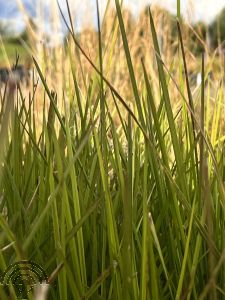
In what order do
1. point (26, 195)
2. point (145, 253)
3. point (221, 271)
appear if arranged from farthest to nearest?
point (26, 195) → point (221, 271) → point (145, 253)

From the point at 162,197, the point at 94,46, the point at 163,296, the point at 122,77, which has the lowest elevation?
the point at 163,296

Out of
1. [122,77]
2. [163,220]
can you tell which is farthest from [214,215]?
[122,77]

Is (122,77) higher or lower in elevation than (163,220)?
higher

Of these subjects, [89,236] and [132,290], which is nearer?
[132,290]

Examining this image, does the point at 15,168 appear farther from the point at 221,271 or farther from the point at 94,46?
the point at 94,46

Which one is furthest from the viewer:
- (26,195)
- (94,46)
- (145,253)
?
(94,46)

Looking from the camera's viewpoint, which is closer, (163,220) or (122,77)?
(163,220)

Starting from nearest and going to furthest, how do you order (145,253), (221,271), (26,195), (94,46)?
(145,253)
(221,271)
(26,195)
(94,46)

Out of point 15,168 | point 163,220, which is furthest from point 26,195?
Result: point 163,220

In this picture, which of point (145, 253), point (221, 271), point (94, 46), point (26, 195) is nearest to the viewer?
point (145, 253)
